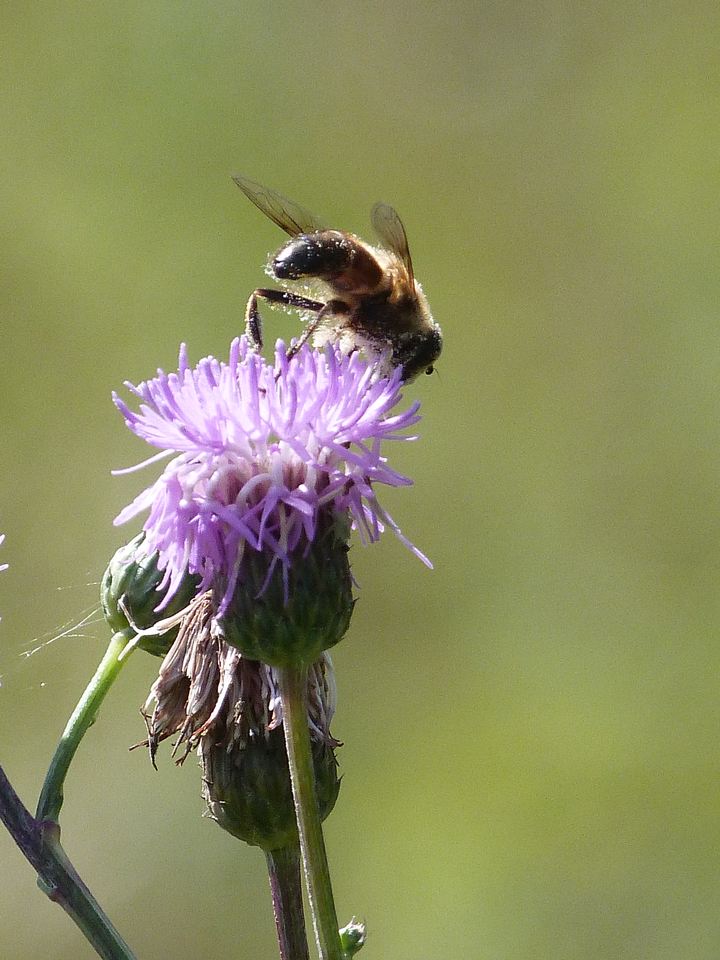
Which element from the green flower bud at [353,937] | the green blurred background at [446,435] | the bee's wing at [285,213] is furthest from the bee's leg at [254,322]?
the green blurred background at [446,435]

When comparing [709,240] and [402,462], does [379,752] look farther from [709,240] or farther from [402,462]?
[709,240]

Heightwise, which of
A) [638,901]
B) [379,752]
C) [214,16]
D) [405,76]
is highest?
[214,16]

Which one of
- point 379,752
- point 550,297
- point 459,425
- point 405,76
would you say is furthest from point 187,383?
point 405,76

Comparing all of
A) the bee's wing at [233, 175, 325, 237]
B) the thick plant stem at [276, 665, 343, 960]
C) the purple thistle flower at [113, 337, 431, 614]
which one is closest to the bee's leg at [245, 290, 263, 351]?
the bee's wing at [233, 175, 325, 237]

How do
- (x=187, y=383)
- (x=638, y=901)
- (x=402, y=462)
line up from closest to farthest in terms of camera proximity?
(x=187, y=383) → (x=638, y=901) → (x=402, y=462)

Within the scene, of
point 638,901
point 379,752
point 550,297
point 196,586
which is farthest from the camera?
point 550,297

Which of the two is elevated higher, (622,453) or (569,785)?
(622,453)
